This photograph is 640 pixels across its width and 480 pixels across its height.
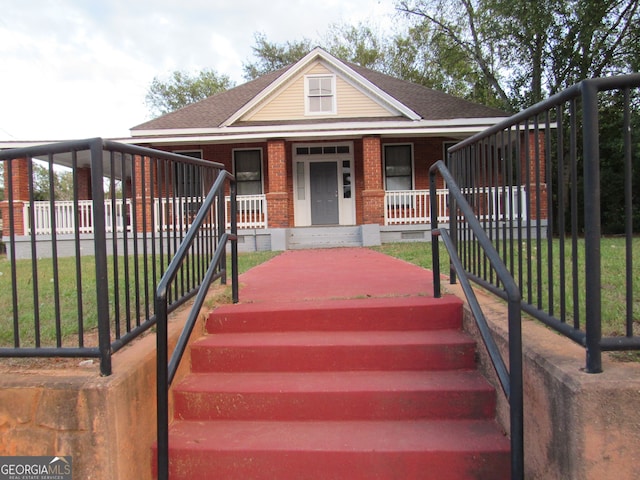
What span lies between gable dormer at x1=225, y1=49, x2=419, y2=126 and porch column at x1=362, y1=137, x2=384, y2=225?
157 centimetres

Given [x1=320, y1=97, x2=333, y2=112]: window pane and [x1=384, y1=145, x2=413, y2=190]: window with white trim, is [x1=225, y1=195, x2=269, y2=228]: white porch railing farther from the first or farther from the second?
[x1=384, y1=145, x2=413, y2=190]: window with white trim

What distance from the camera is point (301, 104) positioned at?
530 inches

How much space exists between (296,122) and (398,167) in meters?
3.70

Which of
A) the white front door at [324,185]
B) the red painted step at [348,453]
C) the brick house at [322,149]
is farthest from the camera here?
the white front door at [324,185]

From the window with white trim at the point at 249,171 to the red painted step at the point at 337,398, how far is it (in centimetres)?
1135

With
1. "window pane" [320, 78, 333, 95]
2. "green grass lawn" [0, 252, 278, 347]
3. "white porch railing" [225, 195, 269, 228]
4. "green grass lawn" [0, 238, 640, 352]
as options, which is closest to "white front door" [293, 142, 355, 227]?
"window pane" [320, 78, 333, 95]

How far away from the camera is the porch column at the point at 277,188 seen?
11.9 meters

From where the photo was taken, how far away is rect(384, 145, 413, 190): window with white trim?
559 inches

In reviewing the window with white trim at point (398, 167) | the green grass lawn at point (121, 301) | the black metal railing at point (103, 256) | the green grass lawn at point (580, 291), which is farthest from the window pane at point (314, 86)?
the green grass lawn at point (580, 291)

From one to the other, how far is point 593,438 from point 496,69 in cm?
2418

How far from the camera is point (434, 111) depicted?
44.9 ft

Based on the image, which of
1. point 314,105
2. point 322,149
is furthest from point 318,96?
point 322,149

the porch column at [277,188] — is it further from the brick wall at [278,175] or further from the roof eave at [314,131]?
the roof eave at [314,131]

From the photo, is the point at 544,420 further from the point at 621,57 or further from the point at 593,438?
the point at 621,57
